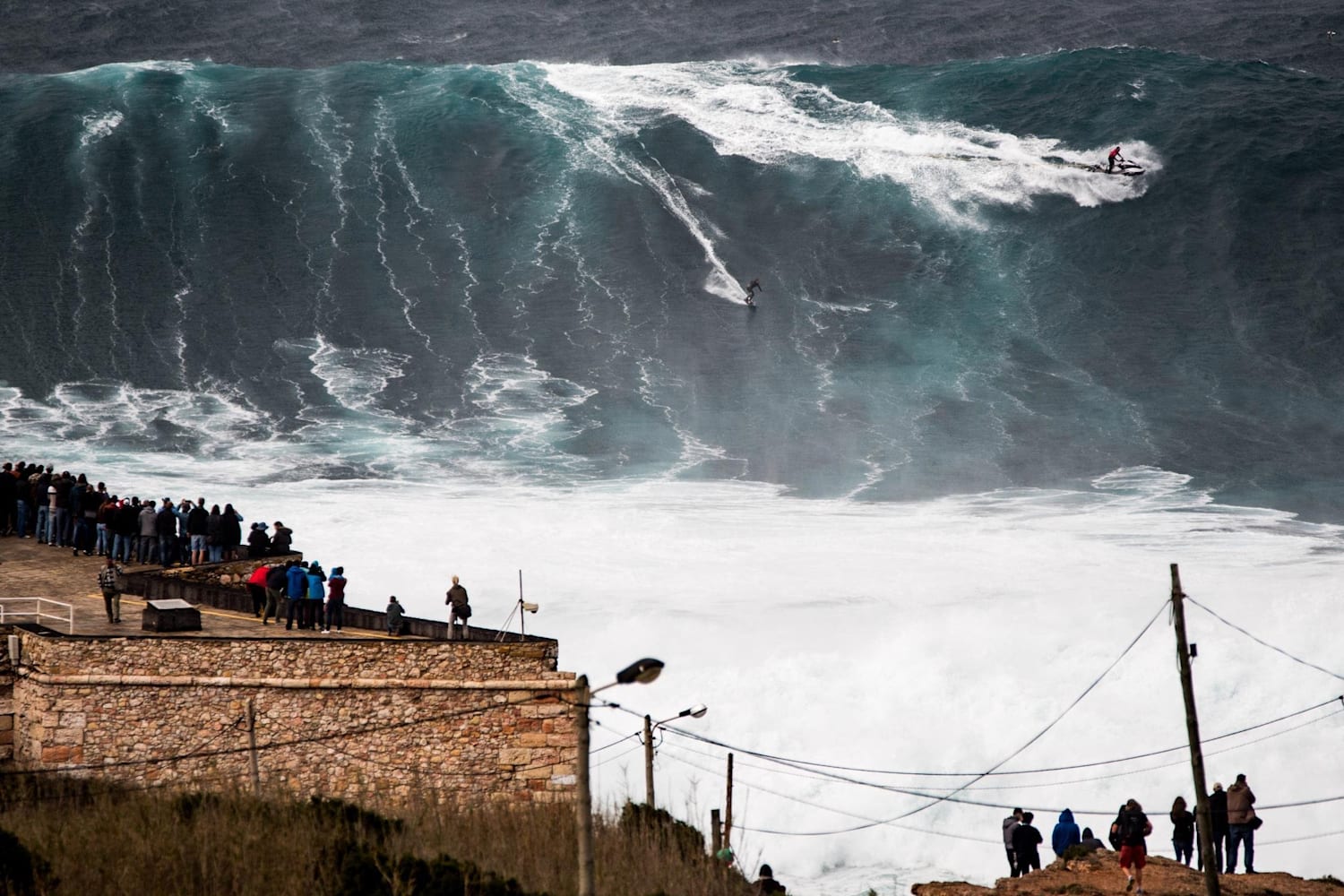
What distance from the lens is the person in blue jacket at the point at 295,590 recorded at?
2798cm

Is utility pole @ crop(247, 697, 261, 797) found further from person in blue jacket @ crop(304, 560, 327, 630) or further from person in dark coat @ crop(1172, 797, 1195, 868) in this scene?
person in dark coat @ crop(1172, 797, 1195, 868)

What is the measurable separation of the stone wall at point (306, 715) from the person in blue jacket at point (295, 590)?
1.56 metres

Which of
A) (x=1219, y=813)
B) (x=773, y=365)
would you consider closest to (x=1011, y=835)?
(x=1219, y=813)

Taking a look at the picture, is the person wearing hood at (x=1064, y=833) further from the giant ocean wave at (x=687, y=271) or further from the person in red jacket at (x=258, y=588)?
the giant ocean wave at (x=687, y=271)

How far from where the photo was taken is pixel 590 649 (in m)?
46.1

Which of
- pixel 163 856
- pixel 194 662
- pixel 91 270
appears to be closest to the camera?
pixel 163 856

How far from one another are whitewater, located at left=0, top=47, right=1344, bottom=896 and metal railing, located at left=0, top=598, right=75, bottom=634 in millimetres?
18712

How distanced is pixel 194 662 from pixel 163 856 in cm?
449

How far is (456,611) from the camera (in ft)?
89.9

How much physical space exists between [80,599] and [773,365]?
136ft

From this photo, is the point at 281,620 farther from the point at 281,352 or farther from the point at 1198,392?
the point at 1198,392

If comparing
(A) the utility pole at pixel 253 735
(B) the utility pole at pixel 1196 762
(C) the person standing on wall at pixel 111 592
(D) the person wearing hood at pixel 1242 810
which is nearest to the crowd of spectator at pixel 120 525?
(C) the person standing on wall at pixel 111 592

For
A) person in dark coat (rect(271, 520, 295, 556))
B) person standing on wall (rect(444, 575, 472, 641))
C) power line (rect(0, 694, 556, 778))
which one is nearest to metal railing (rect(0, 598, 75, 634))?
power line (rect(0, 694, 556, 778))

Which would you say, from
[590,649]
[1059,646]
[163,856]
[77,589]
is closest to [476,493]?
[590,649]
